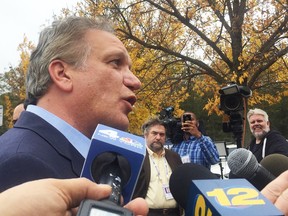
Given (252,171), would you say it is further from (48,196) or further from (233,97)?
(233,97)

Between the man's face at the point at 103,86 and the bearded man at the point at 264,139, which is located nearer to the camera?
the man's face at the point at 103,86

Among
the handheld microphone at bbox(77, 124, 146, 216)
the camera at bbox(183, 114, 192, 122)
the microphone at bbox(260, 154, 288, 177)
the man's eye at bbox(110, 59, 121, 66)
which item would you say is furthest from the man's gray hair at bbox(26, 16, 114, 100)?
the camera at bbox(183, 114, 192, 122)

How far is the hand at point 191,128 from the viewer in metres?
4.93

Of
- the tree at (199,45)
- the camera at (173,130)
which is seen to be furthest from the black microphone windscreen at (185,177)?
the tree at (199,45)

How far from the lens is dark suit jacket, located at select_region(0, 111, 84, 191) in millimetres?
1163

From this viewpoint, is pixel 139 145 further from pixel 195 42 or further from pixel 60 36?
pixel 195 42

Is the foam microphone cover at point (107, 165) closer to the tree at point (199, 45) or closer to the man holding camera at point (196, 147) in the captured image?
the man holding camera at point (196, 147)

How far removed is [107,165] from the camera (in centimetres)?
111

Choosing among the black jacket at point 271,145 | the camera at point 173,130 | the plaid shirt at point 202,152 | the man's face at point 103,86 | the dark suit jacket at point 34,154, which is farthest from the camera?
the camera at point 173,130

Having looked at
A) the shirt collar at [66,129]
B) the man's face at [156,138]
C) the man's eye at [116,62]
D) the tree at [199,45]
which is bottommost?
the man's face at [156,138]

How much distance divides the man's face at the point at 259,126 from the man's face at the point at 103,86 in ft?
11.6

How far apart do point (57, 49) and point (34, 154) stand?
0.61 metres

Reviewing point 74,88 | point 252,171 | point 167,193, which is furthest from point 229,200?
point 167,193

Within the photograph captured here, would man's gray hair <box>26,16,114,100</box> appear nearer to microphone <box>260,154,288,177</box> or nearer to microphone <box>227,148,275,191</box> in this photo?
microphone <box>227,148,275,191</box>
